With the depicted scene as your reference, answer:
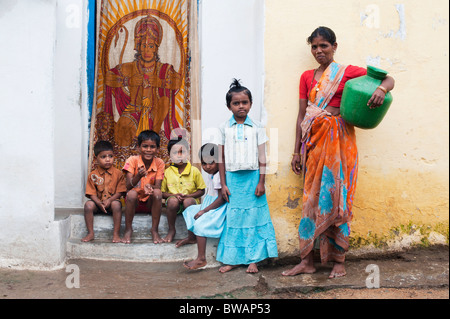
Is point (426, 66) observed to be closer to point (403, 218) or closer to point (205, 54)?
point (403, 218)

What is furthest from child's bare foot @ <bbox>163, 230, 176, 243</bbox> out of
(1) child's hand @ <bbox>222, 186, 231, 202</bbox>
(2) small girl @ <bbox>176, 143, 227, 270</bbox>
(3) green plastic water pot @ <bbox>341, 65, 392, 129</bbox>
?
(3) green plastic water pot @ <bbox>341, 65, 392, 129</bbox>

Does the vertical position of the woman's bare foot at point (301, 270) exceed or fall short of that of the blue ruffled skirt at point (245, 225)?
it falls short

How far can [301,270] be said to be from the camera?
3549mm

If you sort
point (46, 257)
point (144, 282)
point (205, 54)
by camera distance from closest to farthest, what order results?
point (144, 282) → point (46, 257) → point (205, 54)

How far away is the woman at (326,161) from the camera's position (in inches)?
134

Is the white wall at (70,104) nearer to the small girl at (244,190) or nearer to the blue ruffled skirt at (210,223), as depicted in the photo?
the blue ruffled skirt at (210,223)

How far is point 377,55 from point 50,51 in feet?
8.54

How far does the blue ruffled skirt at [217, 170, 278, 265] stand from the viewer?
3.62 metres

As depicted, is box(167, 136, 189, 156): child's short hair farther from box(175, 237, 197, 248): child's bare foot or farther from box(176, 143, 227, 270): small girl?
box(175, 237, 197, 248): child's bare foot

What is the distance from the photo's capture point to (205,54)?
4363 mm

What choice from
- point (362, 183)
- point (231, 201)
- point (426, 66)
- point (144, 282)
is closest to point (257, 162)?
point (231, 201)

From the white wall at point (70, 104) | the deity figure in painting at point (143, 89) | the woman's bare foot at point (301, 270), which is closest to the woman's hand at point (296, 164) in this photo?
the woman's bare foot at point (301, 270)

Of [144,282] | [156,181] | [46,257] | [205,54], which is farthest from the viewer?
[205,54]

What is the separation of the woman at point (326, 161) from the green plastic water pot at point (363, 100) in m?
0.18
